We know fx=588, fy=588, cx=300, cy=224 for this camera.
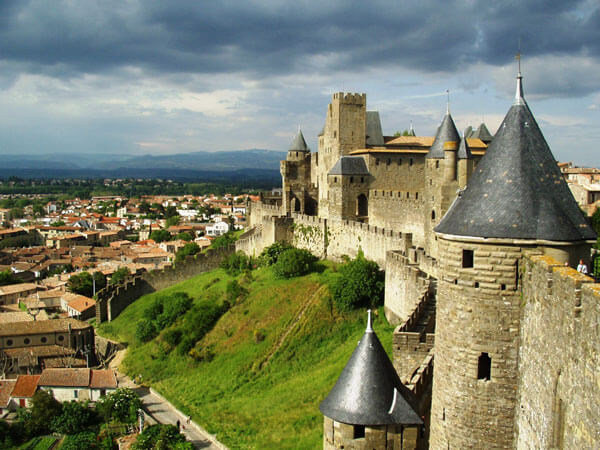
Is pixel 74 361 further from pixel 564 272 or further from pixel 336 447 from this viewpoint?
pixel 564 272

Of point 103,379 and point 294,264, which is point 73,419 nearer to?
point 103,379

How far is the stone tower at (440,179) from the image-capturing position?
1083 inches

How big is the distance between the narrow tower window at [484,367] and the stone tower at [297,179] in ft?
118

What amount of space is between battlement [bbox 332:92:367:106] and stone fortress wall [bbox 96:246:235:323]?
656 inches

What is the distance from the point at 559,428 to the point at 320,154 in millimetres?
39091

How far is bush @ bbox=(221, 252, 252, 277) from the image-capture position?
1727 inches

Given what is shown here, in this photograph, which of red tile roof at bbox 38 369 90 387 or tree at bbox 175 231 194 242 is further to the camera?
tree at bbox 175 231 194 242

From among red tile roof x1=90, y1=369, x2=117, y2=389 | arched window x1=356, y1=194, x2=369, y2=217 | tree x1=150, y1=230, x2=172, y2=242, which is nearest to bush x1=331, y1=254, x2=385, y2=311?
arched window x1=356, y1=194, x2=369, y2=217

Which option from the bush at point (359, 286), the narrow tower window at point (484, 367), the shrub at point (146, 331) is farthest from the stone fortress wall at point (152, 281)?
the narrow tower window at point (484, 367)

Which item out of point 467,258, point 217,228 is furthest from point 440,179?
point 217,228

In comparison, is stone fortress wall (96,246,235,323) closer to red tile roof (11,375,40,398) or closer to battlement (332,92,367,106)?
red tile roof (11,375,40,398)

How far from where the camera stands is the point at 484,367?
9555 mm

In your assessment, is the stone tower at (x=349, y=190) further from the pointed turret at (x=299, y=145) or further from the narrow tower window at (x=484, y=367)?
the narrow tower window at (x=484, y=367)

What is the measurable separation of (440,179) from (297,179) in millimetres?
21336
